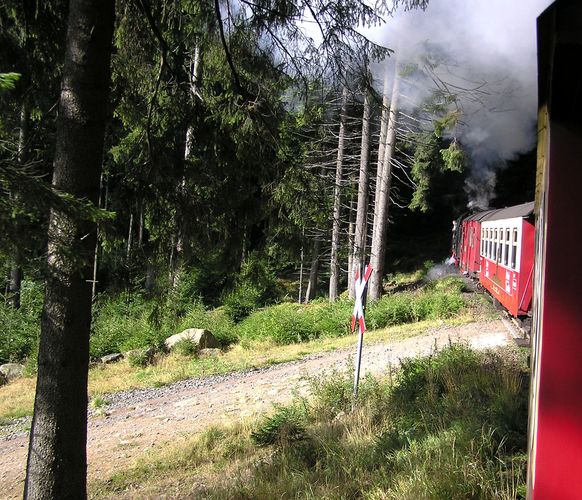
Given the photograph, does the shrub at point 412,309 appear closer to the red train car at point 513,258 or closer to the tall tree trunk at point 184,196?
the red train car at point 513,258

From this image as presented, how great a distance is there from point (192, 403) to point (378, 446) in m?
4.92

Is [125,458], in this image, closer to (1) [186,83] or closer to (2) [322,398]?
(2) [322,398]

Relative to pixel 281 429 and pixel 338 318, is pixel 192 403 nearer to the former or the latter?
Answer: pixel 281 429

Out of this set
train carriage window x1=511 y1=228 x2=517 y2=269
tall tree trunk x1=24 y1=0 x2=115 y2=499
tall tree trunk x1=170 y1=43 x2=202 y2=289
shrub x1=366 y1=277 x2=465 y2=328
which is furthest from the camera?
shrub x1=366 y1=277 x2=465 y2=328

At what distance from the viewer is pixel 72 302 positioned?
13.3ft

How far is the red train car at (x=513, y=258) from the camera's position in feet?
29.6

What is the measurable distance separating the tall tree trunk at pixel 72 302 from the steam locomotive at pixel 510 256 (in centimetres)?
673

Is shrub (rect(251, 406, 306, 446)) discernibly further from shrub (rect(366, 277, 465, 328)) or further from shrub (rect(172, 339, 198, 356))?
shrub (rect(366, 277, 465, 328))

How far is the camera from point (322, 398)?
694cm

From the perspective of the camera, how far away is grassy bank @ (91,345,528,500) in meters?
3.64

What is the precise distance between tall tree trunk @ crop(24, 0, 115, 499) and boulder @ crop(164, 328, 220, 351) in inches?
359

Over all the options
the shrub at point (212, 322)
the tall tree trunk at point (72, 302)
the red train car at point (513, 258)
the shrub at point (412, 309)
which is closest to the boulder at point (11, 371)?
the shrub at point (212, 322)

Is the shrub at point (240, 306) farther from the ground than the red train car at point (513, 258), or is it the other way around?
the red train car at point (513, 258)

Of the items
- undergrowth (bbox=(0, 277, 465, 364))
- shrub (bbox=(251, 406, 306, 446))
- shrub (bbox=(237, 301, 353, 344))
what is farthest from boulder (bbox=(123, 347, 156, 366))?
shrub (bbox=(251, 406, 306, 446))
